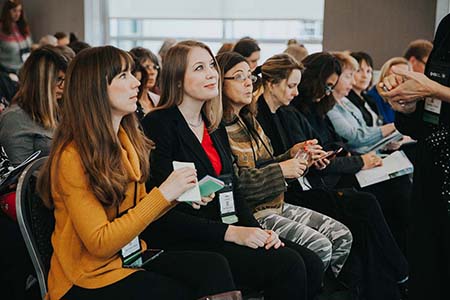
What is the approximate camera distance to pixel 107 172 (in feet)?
7.13

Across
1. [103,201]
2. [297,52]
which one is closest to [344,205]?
[103,201]

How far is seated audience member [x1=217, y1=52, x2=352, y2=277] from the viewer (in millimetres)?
3074

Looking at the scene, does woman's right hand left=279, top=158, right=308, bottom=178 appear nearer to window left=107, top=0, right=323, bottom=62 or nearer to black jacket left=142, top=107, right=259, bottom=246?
black jacket left=142, top=107, right=259, bottom=246

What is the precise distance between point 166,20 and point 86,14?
104cm

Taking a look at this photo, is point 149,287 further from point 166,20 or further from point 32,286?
point 166,20

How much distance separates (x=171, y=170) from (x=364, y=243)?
125cm

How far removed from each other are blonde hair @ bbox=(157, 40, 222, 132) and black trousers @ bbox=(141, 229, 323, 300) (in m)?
0.52

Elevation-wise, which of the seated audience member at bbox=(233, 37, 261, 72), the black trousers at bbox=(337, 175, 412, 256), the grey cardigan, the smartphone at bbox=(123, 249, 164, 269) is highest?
the seated audience member at bbox=(233, 37, 261, 72)

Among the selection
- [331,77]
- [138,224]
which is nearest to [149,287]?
[138,224]

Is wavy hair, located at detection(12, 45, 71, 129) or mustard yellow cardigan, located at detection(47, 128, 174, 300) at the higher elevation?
wavy hair, located at detection(12, 45, 71, 129)

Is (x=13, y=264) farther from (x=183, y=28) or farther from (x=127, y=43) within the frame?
(x=127, y=43)

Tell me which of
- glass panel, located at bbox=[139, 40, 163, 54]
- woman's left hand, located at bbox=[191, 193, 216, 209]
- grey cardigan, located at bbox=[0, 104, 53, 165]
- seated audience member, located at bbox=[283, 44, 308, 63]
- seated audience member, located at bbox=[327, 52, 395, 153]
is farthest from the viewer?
glass panel, located at bbox=[139, 40, 163, 54]

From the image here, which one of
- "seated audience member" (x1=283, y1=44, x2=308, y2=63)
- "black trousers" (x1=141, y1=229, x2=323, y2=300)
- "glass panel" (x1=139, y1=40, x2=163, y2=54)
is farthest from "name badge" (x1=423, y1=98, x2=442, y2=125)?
"glass panel" (x1=139, y1=40, x2=163, y2=54)

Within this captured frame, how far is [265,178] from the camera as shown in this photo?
3.10 m
